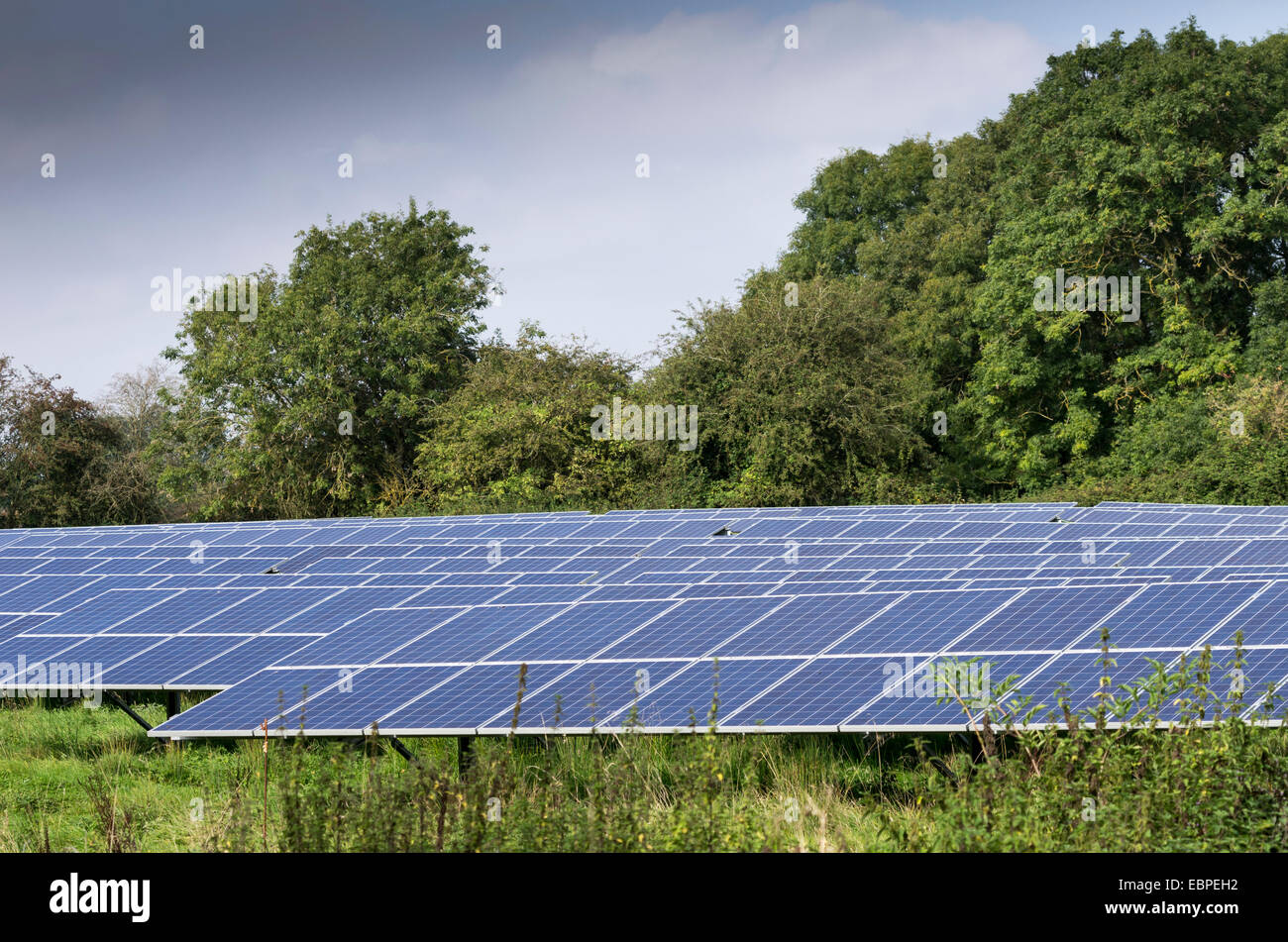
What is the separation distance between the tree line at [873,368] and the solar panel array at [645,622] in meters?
19.6

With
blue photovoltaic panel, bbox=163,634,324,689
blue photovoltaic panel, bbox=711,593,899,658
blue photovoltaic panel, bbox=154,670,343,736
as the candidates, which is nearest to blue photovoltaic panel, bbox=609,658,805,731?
blue photovoltaic panel, bbox=711,593,899,658

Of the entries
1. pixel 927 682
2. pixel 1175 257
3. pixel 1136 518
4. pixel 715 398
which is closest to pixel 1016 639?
pixel 927 682

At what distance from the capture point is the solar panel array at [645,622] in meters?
10.8

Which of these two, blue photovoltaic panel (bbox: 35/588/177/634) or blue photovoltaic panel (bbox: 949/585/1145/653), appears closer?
blue photovoltaic panel (bbox: 949/585/1145/653)

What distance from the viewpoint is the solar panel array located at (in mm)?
10828

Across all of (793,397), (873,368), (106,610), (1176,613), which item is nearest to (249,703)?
(106,610)

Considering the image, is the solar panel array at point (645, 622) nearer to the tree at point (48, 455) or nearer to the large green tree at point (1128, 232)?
the large green tree at point (1128, 232)

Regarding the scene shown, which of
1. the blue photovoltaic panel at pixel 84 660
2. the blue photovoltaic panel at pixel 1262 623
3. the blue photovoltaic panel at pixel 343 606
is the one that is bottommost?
the blue photovoltaic panel at pixel 84 660

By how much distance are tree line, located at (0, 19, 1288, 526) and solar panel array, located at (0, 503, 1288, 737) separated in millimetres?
19552

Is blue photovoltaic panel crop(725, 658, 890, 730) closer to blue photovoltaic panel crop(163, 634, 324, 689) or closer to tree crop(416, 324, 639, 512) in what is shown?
blue photovoltaic panel crop(163, 634, 324, 689)

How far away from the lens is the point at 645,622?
1353 centimetres

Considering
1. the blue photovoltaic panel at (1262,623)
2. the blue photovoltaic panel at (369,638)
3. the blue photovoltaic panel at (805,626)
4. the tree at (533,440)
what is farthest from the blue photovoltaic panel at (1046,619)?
the tree at (533,440)
